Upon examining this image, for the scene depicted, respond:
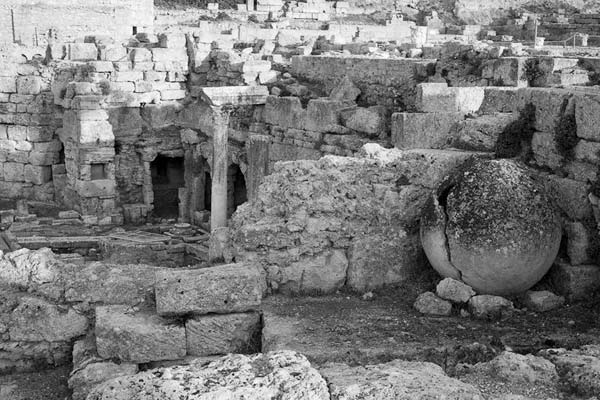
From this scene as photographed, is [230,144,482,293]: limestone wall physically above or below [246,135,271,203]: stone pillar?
above

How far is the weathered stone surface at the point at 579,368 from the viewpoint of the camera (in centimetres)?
453

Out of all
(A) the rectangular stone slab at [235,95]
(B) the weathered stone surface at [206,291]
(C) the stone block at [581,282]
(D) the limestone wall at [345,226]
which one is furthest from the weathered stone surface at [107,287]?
(A) the rectangular stone slab at [235,95]

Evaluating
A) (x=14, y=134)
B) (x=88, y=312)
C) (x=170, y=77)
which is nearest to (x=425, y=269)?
(x=88, y=312)

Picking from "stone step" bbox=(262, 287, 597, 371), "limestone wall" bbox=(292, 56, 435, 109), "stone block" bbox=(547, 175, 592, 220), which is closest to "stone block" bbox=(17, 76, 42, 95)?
"limestone wall" bbox=(292, 56, 435, 109)

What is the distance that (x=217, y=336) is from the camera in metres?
6.42

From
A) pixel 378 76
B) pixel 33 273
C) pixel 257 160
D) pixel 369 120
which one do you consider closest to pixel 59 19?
pixel 257 160

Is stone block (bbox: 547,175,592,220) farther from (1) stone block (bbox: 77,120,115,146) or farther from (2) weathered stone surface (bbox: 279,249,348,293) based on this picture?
(1) stone block (bbox: 77,120,115,146)

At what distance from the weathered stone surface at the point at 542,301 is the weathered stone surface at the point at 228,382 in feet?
9.58

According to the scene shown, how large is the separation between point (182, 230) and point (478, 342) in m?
11.0

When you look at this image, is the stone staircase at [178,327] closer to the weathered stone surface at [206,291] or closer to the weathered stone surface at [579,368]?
the weathered stone surface at [206,291]

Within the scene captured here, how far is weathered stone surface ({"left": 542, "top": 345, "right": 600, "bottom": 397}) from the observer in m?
4.53

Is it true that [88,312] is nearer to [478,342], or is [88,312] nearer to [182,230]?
[478,342]

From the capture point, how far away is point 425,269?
23.6 feet

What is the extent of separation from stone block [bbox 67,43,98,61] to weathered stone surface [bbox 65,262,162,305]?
1085 cm
